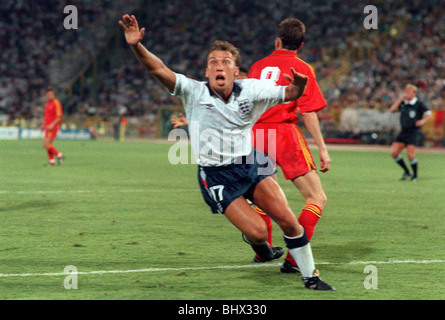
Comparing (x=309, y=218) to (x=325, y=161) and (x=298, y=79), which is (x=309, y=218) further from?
(x=298, y=79)

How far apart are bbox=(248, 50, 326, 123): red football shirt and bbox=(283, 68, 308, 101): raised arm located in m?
1.05

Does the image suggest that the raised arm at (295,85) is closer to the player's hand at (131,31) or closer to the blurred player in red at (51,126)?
the player's hand at (131,31)

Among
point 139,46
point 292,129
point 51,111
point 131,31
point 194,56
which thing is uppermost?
point 194,56

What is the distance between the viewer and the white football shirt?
5660 millimetres

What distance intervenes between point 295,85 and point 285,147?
1268 millimetres

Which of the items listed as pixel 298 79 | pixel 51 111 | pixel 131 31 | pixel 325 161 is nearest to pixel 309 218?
pixel 325 161

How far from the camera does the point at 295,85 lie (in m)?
5.43

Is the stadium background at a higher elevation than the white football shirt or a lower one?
higher

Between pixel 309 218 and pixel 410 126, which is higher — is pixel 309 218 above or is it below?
below

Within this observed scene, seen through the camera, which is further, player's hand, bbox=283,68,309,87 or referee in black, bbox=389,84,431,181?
referee in black, bbox=389,84,431,181

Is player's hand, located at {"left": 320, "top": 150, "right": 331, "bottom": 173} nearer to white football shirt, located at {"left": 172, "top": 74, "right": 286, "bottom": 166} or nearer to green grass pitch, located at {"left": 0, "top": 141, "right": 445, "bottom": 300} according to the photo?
green grass pitch, located at {"left": 0, "top": 141, "right": 445, "bottom": 300}

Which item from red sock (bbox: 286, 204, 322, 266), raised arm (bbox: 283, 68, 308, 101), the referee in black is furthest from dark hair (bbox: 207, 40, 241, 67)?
the referee in black

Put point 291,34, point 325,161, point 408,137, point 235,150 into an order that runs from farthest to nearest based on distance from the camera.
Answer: point 408,137 → point 291,34 → point 325,161 → point 235,150

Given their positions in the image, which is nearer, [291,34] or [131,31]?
[131,31]
